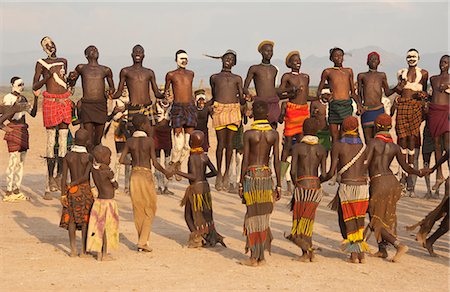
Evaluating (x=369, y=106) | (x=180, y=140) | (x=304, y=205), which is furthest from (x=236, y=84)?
(x=304, y=205)

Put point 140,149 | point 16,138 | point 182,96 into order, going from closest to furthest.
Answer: point 140,149 < point 16,138 < point 182,96

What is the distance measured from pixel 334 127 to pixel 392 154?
4.61 metres

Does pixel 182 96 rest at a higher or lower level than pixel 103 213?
higher

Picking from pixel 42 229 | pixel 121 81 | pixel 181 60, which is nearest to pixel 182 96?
pixel 181 60

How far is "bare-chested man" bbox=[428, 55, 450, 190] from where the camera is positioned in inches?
530

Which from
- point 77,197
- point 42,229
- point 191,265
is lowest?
point 42,229

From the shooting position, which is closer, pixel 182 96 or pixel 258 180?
pixel 258 180

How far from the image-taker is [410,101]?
13.9m

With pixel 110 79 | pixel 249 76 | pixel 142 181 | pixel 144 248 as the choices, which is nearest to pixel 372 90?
pixel 249 76

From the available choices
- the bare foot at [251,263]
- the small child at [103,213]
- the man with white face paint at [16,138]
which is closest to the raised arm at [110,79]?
the man with white face paint at [16,138]

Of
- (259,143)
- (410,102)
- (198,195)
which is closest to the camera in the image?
(259,143)

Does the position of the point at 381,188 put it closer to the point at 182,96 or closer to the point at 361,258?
the point at 361,258

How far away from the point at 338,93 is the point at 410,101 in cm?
146

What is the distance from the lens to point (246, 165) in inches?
339
